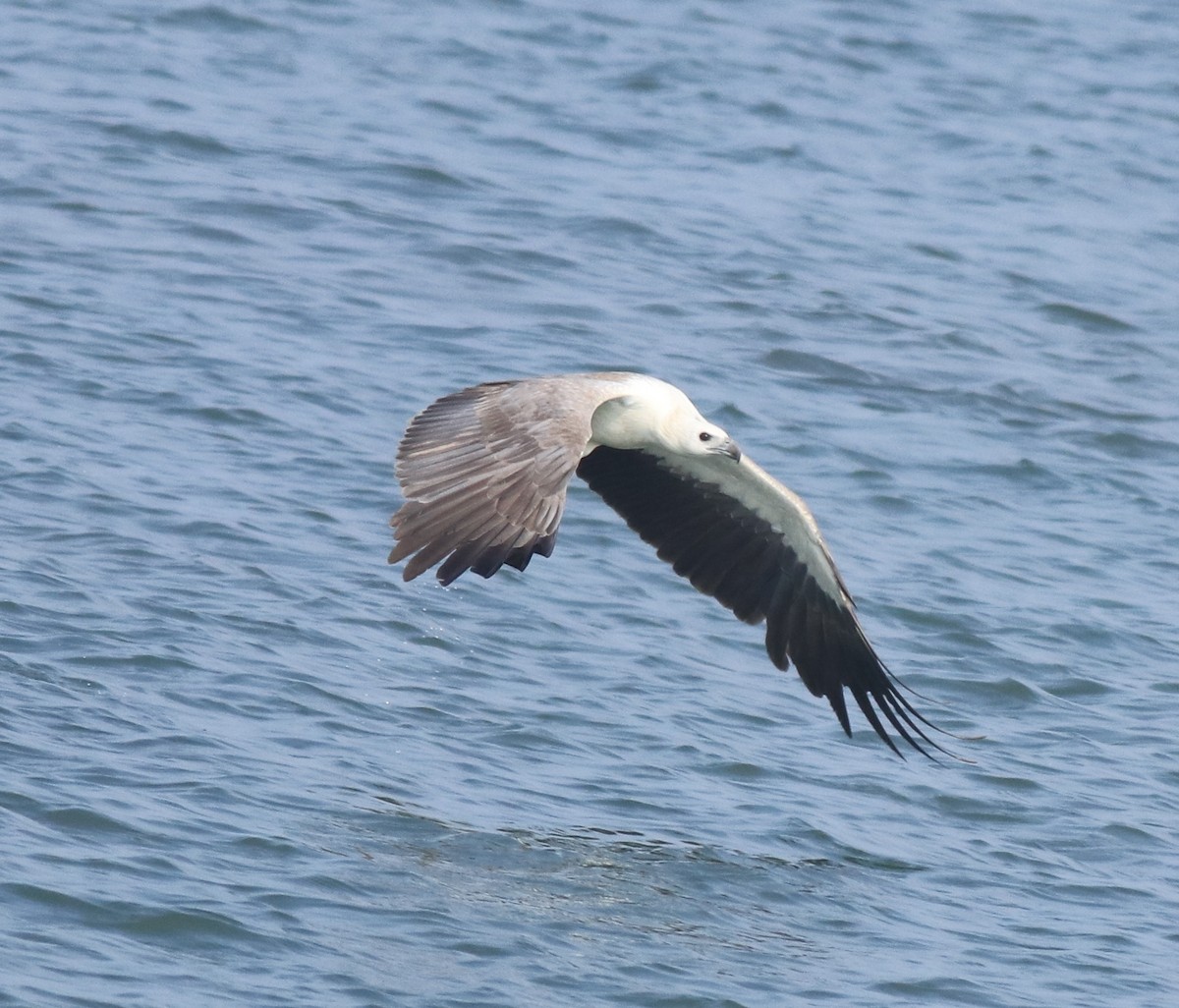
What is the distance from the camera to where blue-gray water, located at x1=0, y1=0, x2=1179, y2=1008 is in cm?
689

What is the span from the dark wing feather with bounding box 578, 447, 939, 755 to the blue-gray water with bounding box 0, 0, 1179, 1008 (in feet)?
1.17

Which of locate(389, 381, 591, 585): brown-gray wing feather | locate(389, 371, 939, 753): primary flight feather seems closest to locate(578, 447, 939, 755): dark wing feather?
locate(389, 371, 939, 753): primary flight feather

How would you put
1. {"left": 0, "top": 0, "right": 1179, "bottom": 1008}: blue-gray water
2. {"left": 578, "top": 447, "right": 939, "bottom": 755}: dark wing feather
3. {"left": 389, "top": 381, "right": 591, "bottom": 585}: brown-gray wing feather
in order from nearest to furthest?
1. {"left": 389, "top": 381, "right": 591, "bottom": 585}: brown-gray wing feather
2. {"left": 0, "top": 0, "right": 1179, "bottom": 1008}: blue-gray water
3. {"left": 578, "top": 447, "right": 939, "bottom": 755}: dark wing feather

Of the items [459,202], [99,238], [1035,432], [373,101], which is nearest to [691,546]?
[1035,432]

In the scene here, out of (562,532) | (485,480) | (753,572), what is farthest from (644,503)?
(485,480)

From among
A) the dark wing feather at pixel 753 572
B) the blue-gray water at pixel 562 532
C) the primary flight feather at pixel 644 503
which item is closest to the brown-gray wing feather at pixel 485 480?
the primary flight feather at pixel 644 503

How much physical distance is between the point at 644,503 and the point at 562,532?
1.67 m

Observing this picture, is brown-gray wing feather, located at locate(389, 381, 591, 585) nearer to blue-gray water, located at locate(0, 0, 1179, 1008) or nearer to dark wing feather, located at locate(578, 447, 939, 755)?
blue-gray water, located at locate(0, 0, 1179, 1008)

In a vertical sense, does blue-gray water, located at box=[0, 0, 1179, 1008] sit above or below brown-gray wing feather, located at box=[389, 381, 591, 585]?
below

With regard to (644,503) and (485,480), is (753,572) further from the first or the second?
(485,480)

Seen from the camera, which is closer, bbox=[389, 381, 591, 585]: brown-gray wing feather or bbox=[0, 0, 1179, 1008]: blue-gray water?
bbox=[389, 381, 591, 585]: brown-gray wing feather

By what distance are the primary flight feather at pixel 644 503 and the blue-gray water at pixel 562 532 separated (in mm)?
471

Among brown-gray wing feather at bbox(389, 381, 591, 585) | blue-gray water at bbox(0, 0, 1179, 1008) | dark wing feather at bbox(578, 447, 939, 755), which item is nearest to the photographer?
brown-gray wing feather at bbox(389, 381, 591, 585)

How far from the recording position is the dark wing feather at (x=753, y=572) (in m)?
8.61
